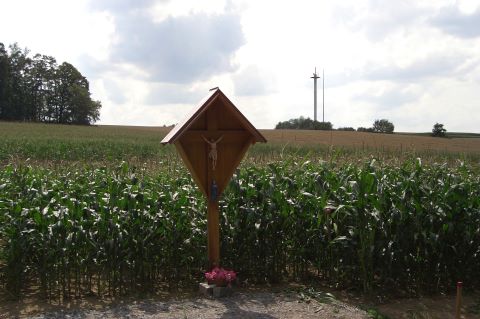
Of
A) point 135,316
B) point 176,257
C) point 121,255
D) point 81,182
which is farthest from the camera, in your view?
point 81,182

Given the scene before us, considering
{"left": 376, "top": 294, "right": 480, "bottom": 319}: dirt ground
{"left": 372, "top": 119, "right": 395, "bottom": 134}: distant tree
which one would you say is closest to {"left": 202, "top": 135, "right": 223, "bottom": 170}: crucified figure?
{"left": 376, "top": 294, "right": 480, "bottom": 319}: dirt ground

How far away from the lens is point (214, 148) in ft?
22.9

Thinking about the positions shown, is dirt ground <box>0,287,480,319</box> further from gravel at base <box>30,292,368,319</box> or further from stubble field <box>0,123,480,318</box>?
stubble field <box>0,123,480,318</box>

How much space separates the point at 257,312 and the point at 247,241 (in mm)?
1513

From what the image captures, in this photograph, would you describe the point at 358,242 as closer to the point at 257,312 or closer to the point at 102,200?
the point at 257,312

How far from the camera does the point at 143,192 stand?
766cm

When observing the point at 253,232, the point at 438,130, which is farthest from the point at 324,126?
the point at 253,232

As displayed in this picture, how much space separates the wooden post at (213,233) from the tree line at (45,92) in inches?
3079

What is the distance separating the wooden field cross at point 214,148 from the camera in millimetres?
6984

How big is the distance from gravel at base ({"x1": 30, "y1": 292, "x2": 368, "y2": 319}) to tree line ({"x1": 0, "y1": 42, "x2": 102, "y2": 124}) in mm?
78717

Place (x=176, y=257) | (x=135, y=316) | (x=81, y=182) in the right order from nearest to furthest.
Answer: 1. (x=135, y=316)
2. (x=176, y=257)
3. (x=81, y=182)

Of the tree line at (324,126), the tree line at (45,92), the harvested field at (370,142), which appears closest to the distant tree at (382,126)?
the tree line at (324,126)

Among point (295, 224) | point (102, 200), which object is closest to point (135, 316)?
point (102, 200)

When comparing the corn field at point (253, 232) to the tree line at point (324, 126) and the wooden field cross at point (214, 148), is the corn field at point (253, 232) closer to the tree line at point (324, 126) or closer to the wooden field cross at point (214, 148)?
the wooden field cross at point (214, 148)
